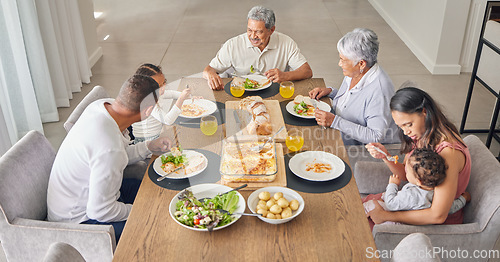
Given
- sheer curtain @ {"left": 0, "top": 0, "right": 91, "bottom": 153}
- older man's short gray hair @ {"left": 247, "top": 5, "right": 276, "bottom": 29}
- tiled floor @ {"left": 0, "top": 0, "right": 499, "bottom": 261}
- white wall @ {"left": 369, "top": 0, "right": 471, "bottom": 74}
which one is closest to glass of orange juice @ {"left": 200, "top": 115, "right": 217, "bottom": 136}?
older man's short gray hair @ {"left": 247, "top": 5, "right": 276, "bottom": 29}

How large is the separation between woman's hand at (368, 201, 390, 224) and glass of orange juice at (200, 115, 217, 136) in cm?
87

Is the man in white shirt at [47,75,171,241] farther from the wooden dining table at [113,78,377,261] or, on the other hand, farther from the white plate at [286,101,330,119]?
the white plate at [286,101,330,119]

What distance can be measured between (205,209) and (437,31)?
13.9 feet

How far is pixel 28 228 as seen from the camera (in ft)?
6.37

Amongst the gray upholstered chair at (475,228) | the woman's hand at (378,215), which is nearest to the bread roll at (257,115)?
the woman's hand at (378,215)

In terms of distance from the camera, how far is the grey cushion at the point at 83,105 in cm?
252

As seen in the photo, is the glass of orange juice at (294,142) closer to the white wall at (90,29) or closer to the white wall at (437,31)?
the white wall at (437,31)

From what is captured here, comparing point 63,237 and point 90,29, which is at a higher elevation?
point 63,237

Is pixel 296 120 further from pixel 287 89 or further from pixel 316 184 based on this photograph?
pixel 316 184

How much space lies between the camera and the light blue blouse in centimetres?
252

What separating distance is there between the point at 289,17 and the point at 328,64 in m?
2.11

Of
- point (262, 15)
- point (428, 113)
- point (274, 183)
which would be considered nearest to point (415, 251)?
point (274, 183)

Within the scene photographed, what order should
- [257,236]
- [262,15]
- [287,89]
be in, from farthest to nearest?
[262,15] < [287,89] < [257,236]

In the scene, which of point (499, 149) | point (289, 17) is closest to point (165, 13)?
point (289, 17)
